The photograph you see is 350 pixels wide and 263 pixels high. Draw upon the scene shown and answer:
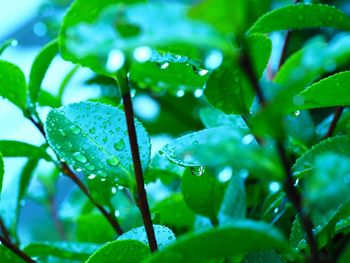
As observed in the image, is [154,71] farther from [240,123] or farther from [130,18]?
[130,18]

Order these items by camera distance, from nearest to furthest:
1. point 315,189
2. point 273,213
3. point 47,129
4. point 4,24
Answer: point 315,189, point 47,129, point 273,213, point 4,24

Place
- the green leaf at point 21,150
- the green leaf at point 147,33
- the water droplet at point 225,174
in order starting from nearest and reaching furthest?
the green leaf at point 147,33 < the water droplet at point 225,174 < the green leaf at point 21,150

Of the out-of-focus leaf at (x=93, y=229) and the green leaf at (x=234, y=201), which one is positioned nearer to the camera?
the green leaf at (x=234, y=201)

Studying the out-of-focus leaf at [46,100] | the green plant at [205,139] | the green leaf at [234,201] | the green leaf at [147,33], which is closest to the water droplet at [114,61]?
the green plant at [205,139]

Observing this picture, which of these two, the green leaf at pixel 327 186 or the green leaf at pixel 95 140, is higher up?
the green leaf at pixel 327 186

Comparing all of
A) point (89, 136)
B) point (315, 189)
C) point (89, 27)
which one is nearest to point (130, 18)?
point (89, 27)

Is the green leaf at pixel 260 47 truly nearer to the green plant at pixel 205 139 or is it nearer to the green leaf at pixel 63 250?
the green plant at pixel 205 139

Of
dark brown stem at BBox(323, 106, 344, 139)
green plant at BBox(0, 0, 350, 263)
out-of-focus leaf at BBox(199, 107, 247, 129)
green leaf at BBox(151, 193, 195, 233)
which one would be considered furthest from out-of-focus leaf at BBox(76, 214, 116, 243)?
dark brown stem at BBox(323, 106, 344, 139)
